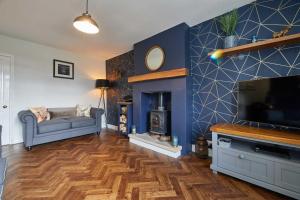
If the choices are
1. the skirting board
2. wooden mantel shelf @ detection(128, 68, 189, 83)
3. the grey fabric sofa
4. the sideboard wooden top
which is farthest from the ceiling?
the skirting board

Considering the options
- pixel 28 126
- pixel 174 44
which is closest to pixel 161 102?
pixel 174 44

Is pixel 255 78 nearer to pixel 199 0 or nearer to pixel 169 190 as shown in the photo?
pixel 199 0

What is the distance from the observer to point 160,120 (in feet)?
10.3

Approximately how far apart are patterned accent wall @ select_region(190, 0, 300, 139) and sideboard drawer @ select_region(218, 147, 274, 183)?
638 millimetres

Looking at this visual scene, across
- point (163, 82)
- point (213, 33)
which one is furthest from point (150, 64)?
point (213, 33)

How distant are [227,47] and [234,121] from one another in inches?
45.0

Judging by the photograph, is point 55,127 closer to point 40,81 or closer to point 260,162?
point 40,81

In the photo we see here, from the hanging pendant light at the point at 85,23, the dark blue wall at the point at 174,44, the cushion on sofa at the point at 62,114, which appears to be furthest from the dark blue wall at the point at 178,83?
the cushion on sofa at the point at 62,114

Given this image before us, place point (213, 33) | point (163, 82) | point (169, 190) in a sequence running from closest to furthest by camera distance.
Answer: point (169, 190) < point (213, 33) < point (163, 82)

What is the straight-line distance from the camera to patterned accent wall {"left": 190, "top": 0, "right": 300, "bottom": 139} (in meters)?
1.88

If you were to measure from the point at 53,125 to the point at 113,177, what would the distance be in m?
2.06

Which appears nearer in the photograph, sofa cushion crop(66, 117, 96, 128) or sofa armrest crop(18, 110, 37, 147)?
sofa armrest crop(18, 110, 37, 147)

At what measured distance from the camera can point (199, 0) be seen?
206 centimetres

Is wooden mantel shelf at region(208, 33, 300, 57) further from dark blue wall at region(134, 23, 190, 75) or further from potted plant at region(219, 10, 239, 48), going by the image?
dark blue wall at region(134, 23, 190, 75)
